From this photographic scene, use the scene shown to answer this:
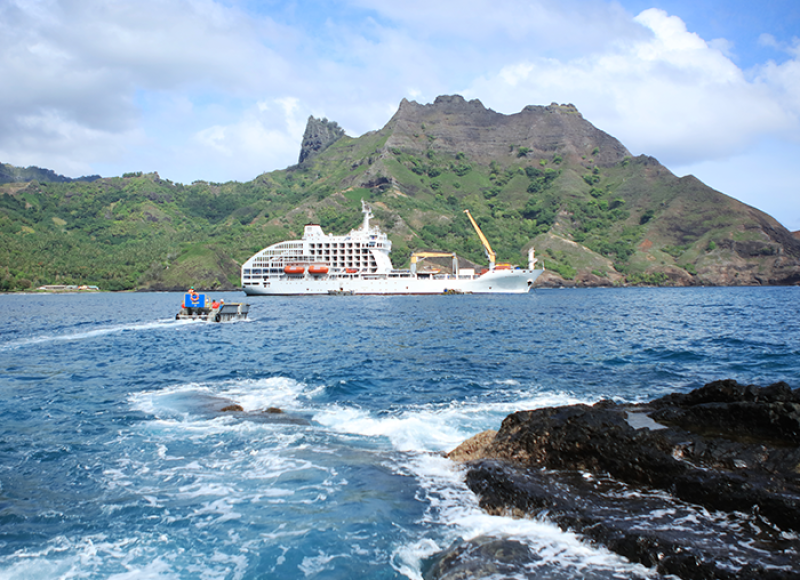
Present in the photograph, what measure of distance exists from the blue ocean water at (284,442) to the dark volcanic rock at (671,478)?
1.21 ft

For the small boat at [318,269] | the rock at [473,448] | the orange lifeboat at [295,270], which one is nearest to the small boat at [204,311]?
the rock at [473,448]

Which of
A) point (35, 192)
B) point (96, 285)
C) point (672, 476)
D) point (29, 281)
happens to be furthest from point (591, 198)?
point (35, 192)

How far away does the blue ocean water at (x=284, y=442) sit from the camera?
207 inches

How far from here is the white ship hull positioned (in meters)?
80.2

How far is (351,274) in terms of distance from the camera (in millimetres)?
83125

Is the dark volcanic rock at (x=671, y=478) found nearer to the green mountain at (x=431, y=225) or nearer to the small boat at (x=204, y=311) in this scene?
the small boat at (x=204, y=311)

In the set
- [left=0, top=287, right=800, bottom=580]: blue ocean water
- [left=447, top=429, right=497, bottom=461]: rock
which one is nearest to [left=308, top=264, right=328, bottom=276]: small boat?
[left=0, top=287, right=800, bottom=580]: blue ocean water

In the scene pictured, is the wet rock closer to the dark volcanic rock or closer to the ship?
the dark volcanic rock

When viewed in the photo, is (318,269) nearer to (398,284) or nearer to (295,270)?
(295,270)

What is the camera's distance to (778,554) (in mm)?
4344

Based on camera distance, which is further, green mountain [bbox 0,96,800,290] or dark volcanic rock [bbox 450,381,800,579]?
green mountain [bbox 0,96,800,290]

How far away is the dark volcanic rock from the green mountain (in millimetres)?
107520

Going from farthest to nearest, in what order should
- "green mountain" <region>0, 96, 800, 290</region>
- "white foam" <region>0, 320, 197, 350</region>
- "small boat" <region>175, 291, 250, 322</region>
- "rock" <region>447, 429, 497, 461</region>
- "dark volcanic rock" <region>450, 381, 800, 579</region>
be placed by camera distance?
1. "green mountain" <region>0, 96, 800, 290</region>
2. "small boat" <region>175, 291, 250, 322</region>
3. "white foam" <region>0, 320, 197, 350</region>
4. "rock" <region>447, 429, 497, 461</region>
5. "dark volcanic rock" <region>450, 381, 800, 579</region>

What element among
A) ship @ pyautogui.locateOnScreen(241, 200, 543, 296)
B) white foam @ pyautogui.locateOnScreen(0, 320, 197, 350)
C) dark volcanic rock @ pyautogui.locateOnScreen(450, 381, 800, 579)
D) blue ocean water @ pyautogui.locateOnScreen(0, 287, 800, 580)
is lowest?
white foam @ pyautogui.locateOnScreen(0, 320, 197, 350)
